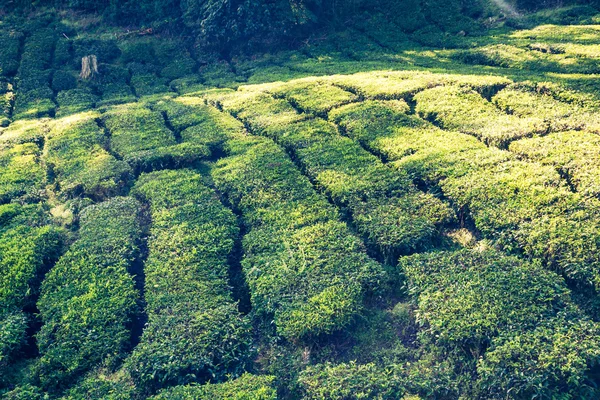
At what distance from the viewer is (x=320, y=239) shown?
12617mm

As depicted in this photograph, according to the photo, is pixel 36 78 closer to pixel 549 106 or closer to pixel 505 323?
pixel 549 106

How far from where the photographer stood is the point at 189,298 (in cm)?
1138

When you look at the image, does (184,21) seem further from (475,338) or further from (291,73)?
(475,338)

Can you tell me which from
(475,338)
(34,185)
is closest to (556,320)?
(475,338)

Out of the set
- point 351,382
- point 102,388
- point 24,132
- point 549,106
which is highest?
point 549,106

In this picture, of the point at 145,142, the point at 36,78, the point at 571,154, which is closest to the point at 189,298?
the point at 145,142

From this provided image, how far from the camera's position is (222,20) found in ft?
104

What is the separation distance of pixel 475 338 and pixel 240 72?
25.3m

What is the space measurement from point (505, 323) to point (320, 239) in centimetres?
490

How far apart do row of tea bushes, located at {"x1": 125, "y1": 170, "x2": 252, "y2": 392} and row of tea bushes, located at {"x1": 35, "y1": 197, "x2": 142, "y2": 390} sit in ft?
1.75

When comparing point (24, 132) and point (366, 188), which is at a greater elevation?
point (366, 188)

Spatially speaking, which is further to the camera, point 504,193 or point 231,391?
point 504,193

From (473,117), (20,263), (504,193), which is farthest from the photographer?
(473,117)

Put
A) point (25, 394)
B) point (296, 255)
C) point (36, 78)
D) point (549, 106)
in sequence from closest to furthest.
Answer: point (25, 394) → point (296, 255) → point (549, 106) → point (36, 78)
